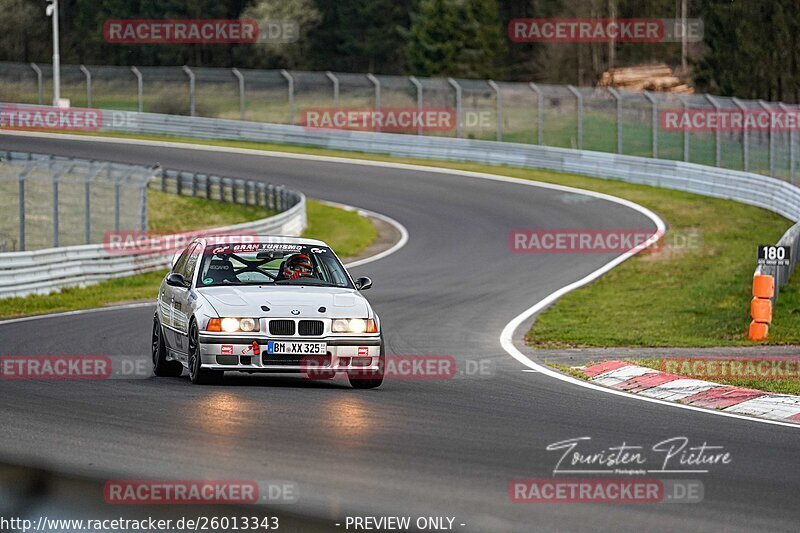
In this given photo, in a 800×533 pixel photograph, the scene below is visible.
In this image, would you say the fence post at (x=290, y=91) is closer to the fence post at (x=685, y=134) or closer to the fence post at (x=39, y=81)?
the fence post at (x=39, y=81)

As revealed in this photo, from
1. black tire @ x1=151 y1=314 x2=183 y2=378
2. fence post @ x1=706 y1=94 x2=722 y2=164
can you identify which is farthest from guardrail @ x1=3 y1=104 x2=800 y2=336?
black tire @ x1=151 y1=314 x2=183 y2=378

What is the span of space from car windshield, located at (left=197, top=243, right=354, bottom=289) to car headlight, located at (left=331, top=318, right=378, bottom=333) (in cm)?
94

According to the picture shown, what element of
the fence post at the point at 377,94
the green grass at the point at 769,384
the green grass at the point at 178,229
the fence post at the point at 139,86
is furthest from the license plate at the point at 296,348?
the fence post at the point at 139,86

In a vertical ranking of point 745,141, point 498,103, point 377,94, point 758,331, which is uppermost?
point 377,94

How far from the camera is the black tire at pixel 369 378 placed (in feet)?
39.7

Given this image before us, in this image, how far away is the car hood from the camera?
11.8 metres

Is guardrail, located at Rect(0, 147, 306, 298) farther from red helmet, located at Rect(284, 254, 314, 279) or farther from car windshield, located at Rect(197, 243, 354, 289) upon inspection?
red helmet, located at Rect(284, 254, 314, 279)

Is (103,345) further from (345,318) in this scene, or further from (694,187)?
(694,187)

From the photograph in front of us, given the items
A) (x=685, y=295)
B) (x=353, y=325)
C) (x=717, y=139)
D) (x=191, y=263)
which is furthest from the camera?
(x=717, y=139)

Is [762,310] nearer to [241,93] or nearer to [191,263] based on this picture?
[191,263]

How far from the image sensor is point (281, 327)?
1173cm

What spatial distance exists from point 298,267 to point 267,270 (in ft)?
1.53

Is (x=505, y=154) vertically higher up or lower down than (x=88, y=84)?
lower down

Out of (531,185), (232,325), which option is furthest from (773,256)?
(531,185)
